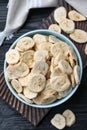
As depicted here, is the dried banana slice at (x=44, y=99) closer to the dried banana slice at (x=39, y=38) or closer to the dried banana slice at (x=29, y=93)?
the dried banana slice at (x=29, y=93)

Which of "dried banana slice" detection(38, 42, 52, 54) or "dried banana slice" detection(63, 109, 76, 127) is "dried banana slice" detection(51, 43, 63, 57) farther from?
"dried banana slice" detection(63, 109, 76, 127)

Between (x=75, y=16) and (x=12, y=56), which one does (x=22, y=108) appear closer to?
(x=12, y=56)

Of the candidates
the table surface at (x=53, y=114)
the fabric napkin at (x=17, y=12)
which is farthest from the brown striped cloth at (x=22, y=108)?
the fabric napkin at (x=17, y=12)

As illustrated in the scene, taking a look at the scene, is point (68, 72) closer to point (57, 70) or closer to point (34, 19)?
point (57, 70)

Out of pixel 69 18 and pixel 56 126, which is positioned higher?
pixel 69 18

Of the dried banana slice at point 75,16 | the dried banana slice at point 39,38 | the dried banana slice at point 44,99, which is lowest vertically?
the dried banana slice at point 44,99

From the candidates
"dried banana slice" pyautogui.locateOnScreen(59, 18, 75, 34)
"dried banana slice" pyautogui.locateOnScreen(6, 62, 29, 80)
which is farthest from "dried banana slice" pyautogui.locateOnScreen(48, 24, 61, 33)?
"dried banana slice" pyautogui.locateOnScreen(6, 62, 29, 80)

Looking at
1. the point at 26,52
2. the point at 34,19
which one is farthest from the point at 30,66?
the point at 34,19
